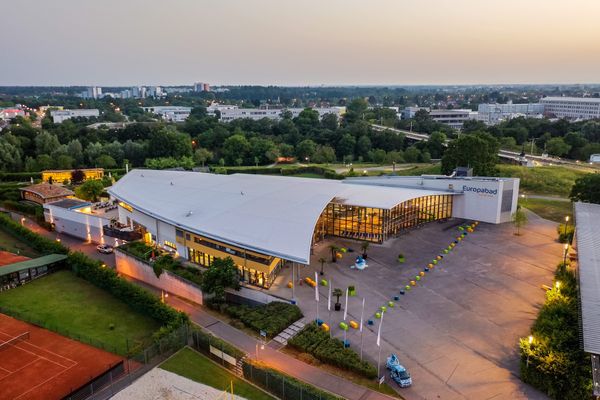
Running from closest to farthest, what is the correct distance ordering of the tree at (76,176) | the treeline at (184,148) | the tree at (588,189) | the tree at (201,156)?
the tree at (588,189) → the tree at (76,176) → the treeline at (184,148) → the tree at (201,156)

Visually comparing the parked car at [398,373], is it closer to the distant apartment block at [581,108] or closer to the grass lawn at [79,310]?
the grass lawn at [79,310]

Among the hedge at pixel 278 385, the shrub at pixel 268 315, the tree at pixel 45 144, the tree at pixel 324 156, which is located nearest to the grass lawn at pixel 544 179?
the tree at pixel 324 156

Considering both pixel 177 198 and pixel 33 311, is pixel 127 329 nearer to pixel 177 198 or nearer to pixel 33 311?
pixel 33 311

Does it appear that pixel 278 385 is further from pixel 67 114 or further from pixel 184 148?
pixel 67 114

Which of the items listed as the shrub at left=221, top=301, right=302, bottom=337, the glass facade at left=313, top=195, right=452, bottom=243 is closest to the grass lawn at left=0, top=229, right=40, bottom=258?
the shrub at left=221, top=301, right=302, bottom=337

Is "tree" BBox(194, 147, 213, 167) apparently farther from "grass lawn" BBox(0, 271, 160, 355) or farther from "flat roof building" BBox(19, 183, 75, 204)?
"grass lawn" BBox(0, 271, 160, 355)
